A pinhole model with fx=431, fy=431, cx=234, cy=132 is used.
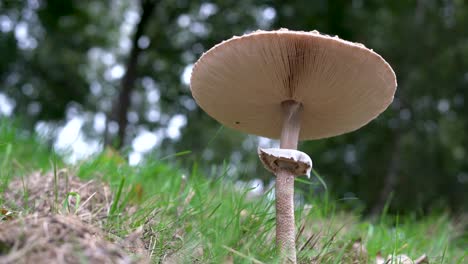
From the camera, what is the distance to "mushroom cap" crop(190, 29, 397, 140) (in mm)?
1737

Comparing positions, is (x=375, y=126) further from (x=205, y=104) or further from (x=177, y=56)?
(x=205, y=104)

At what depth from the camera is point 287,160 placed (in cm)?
202

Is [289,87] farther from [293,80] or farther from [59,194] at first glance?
[59,194]

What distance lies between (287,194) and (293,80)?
54cm

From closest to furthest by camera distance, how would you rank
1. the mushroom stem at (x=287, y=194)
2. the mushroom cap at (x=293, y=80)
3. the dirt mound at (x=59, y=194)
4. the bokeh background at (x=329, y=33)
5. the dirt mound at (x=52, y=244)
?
the dirt mound at (x=52, y=244)
the mushroom cap at (x=293, y=80)
the mushroom stem at (x=287, y=194)
the dirt mound at (x=59, y=194)
the bokeh background at (x=329, y=33)

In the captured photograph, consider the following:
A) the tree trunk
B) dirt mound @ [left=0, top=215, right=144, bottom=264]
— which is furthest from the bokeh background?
dirt mound @ [left=0, top=215, right=144, bottom=264]

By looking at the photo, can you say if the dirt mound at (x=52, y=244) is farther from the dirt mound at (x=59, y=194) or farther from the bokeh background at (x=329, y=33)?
the bokeh background at (x=329, y=33)

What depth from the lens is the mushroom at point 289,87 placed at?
5.74ft

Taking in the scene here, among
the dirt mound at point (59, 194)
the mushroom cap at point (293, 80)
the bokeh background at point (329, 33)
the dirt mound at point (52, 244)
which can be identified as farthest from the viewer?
the bokeh background at point (329, 33)

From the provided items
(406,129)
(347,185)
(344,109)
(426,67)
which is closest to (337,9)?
(426,67)

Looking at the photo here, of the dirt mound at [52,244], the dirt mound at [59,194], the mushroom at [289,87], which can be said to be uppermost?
the mushroom at [289,87]

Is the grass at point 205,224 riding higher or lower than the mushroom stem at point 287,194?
lower

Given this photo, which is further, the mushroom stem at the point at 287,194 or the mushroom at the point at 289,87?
the mushroom stem at the point at 287,194

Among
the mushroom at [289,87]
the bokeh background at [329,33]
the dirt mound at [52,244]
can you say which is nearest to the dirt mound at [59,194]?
the dirt mound at [52,244]
